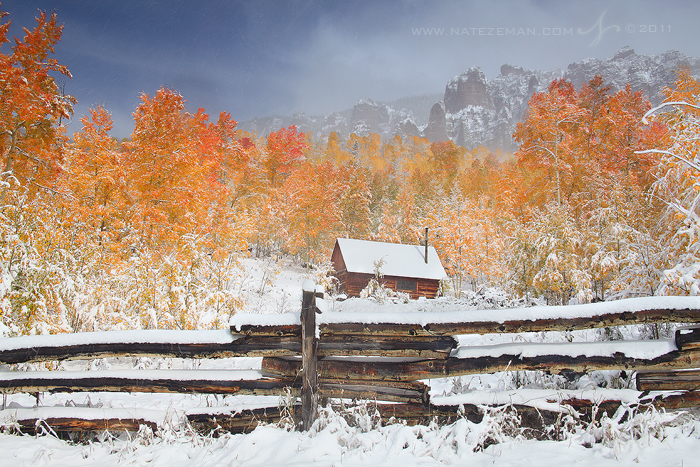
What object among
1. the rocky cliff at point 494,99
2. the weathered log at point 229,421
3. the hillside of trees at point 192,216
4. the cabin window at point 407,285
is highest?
the rocky cliff at point 494,99

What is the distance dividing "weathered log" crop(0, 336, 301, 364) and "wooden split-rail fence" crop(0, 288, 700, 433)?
11 mm

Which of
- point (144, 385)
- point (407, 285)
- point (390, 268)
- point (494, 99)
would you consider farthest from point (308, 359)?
point (494, 99)

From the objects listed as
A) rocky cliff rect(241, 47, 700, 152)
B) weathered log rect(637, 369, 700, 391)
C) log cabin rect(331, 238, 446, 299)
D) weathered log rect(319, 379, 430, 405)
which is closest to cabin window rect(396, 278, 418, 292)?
log cabin rect(331, 238, 446, 299)

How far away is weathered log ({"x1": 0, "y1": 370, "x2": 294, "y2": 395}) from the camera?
12.2ft

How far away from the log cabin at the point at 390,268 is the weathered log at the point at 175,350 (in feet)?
67.4

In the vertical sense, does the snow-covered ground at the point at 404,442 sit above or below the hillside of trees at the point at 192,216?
below

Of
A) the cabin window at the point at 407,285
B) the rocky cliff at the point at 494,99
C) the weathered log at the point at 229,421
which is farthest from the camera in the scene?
the rocky cliff at the point at 494,99

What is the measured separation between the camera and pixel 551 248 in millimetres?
12328

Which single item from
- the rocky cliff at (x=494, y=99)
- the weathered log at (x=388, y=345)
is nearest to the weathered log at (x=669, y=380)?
the weathered log at (x=388, y=345)

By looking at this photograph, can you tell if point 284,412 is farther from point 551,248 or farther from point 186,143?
point 186,143

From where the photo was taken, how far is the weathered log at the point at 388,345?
11.6 feet

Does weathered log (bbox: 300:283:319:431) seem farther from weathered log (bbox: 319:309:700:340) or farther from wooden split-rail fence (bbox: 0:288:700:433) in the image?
weathered log (bbox: 319:309:700:340)

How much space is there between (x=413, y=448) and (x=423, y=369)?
2.57 ft

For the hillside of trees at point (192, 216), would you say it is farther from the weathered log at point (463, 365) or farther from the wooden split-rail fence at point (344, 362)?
the weathered log at point (463, 365)
